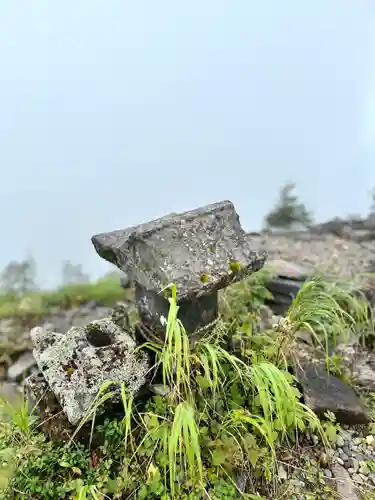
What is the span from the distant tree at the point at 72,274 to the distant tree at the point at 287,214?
6.49ft

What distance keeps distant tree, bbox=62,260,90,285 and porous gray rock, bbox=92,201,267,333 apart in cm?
197

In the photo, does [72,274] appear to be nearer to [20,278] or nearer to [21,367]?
[20,278]

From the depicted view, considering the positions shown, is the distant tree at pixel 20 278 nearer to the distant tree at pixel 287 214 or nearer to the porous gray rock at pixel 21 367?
the porous gray rock at pixel 21 367

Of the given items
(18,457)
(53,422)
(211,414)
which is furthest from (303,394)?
(18,457)

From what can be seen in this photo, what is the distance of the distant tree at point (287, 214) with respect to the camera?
430cm

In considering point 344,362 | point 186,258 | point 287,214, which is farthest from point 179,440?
point 287,214

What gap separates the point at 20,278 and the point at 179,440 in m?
2.54

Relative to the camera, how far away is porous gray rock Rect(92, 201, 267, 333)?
1345 millimetres

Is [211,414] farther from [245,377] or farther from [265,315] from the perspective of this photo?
[265,315]

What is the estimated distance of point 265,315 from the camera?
2.27 meters

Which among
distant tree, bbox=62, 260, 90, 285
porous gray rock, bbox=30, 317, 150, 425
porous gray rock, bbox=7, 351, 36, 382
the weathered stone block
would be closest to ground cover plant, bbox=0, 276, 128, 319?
distant tree, bbox=62, 260, 90, 285

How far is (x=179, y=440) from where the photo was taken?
3.73ft

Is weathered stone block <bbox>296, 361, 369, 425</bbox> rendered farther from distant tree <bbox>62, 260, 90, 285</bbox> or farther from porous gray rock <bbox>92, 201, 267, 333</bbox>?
distant tree <bbox>62, 260, 90, 285</bbox>

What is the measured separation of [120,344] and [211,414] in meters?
0.38
